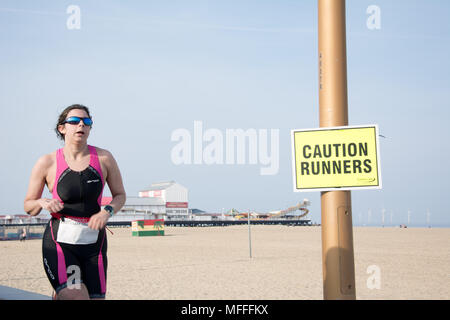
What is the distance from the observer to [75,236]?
266cm

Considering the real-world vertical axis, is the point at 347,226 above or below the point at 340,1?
below

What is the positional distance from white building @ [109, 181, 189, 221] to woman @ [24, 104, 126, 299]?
88.7 meters

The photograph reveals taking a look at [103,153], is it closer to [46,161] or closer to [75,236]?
[46,161]

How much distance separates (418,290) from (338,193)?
29.5ft

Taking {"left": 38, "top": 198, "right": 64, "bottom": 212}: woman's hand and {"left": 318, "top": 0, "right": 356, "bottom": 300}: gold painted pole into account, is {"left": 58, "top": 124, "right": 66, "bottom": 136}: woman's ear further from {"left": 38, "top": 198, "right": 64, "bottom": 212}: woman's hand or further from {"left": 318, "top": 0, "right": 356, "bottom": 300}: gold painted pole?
{"left": 318, "top": 0, "right": 356, "bottom": 300}: gold painted pole

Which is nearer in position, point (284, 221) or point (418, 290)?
point (418, 290)

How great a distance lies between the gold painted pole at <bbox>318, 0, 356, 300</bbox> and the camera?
274cm

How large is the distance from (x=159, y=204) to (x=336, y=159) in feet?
312

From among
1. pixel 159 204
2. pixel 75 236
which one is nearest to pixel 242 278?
pixel 75 236

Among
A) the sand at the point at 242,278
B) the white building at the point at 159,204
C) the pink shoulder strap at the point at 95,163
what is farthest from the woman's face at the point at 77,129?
the white building at the point at 159,204

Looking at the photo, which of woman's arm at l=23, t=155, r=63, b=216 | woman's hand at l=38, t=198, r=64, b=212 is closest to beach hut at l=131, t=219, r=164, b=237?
woman's arm at l=23, t=155, r=63, b=216
